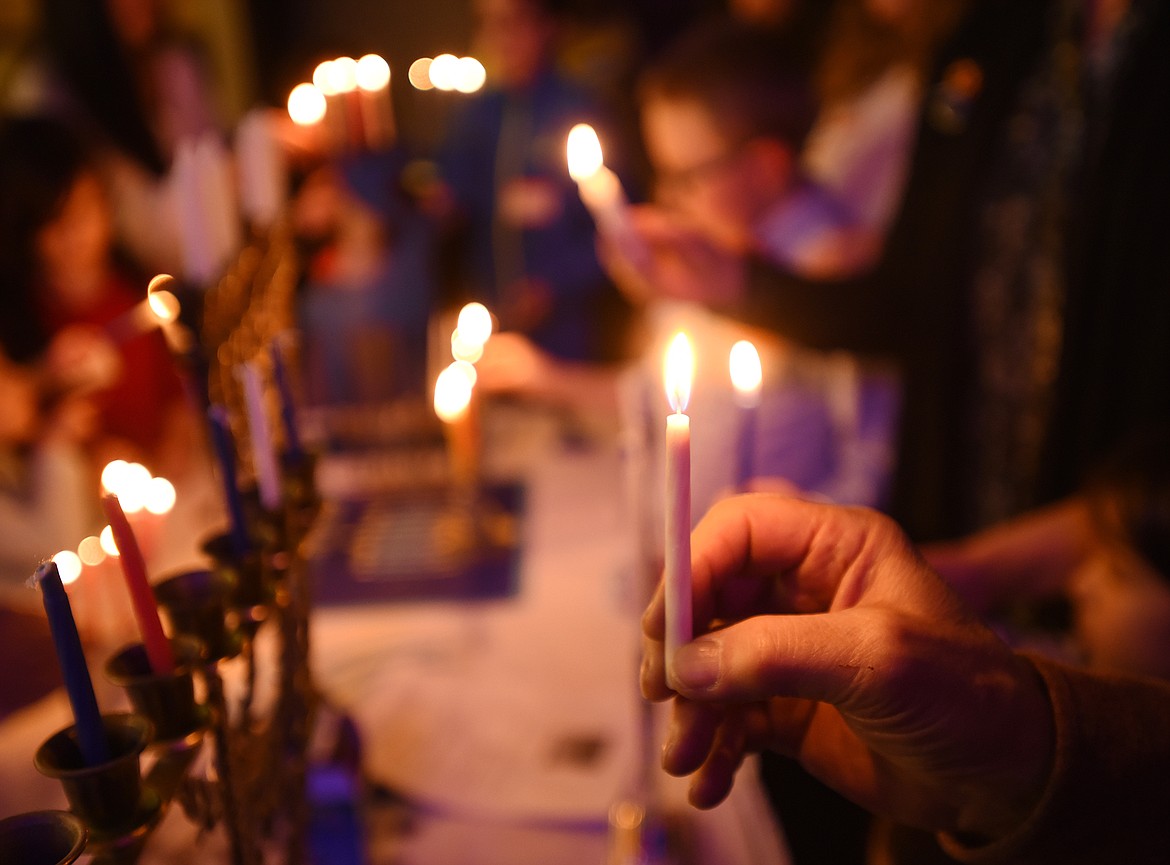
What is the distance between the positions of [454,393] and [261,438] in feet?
2.97

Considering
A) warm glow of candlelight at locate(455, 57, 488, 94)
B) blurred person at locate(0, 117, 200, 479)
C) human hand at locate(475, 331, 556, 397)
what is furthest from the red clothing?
warm glow of candlelight at locate(455, 57, 488, 94)

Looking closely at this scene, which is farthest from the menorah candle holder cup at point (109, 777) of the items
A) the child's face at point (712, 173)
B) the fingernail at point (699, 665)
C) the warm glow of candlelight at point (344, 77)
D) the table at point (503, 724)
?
the child's face at point (712, 173)

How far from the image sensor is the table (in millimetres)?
1074

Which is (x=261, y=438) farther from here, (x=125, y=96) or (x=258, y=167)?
(x=125, y=96)

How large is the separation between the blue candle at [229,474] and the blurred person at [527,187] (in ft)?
10.7

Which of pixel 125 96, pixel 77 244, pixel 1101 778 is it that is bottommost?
pixel 1101 778

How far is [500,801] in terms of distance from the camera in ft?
3.67

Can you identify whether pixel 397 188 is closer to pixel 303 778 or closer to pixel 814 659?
pixel 303 778

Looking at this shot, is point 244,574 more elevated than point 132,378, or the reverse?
point 132,378

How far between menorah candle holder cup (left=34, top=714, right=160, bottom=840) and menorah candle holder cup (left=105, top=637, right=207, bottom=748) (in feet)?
0.10

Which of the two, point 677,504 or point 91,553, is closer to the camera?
point 677,504

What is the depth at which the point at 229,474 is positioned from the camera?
749 millimetres

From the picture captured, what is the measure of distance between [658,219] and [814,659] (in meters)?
1.26

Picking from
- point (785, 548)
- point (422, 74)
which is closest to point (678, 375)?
point (785, 548)
